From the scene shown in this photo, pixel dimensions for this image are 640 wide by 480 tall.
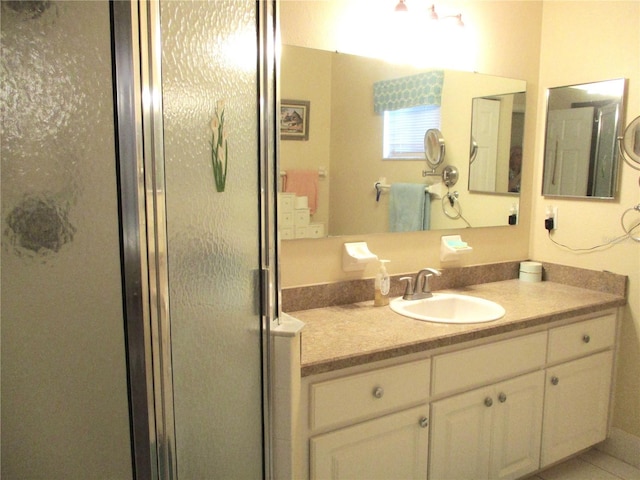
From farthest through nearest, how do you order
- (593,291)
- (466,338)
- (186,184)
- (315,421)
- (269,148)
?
(593,291) → (466,338) → (315,421) → (269,148) → (186,184)

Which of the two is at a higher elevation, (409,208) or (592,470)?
(409,208)

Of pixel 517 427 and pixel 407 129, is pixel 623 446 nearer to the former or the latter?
pixel 517 427

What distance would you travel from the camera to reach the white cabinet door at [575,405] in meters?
2.04

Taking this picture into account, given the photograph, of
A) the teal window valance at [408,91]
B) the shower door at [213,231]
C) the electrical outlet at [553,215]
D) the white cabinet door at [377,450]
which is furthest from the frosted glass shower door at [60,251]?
the electrical outlet at [553,215]

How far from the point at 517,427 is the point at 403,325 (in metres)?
0.67

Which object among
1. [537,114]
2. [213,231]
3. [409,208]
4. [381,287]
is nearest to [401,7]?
[409,208]

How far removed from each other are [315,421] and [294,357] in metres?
0.26

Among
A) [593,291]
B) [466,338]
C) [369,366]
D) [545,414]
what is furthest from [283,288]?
[593,291]

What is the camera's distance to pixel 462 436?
5.78 feet

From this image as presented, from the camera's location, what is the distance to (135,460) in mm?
848

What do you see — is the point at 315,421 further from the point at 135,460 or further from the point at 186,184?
the point at 186,184

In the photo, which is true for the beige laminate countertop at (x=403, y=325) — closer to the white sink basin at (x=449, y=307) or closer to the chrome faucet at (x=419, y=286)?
the white sink basin at (x=449, y=307)

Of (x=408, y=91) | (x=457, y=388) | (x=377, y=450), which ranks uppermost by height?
(x=408, y=91)

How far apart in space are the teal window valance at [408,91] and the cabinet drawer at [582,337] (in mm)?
1098
